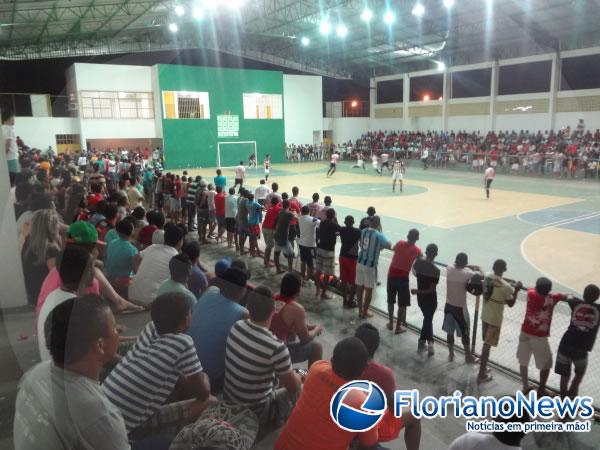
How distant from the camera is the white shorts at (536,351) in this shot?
501cm

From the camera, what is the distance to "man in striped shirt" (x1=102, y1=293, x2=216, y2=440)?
2.90 metres

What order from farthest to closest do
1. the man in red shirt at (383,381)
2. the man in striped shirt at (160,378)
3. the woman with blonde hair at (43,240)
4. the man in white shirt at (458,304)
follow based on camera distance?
the man in white shirt at (458,304), the woman with blonde hair at (43,240), the man in red shirt at (383,381), the man in striped shirt at (160,378)

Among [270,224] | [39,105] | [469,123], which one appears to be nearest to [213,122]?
[39,105]

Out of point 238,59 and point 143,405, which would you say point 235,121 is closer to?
point 238,59

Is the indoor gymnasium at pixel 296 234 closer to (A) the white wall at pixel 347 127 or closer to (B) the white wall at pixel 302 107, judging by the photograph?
(B) the white wall at pixel 302 107

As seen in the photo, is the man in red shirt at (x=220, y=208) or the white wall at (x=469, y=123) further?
the white wall at (x=469, y=123)

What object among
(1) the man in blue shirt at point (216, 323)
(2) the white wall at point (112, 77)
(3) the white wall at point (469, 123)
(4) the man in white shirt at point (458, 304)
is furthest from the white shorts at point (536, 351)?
(2) the white wall at point (112, 77)

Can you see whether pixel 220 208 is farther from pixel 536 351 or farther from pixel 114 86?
pixel 114 86

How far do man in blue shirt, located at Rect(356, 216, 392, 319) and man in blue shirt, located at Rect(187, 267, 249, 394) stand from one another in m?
3.39

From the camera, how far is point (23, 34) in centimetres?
2914

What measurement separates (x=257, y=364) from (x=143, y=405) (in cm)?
80

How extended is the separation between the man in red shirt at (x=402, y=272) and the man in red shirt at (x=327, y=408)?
3816 mm

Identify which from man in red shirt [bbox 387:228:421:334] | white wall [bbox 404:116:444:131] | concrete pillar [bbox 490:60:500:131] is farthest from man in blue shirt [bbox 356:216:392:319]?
white wall [bbox 404:116:444:131]

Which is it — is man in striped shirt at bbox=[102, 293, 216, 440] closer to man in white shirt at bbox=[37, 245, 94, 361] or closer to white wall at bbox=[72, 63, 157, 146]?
man in white shirt at bbox=[37, 245, 94, 361]
